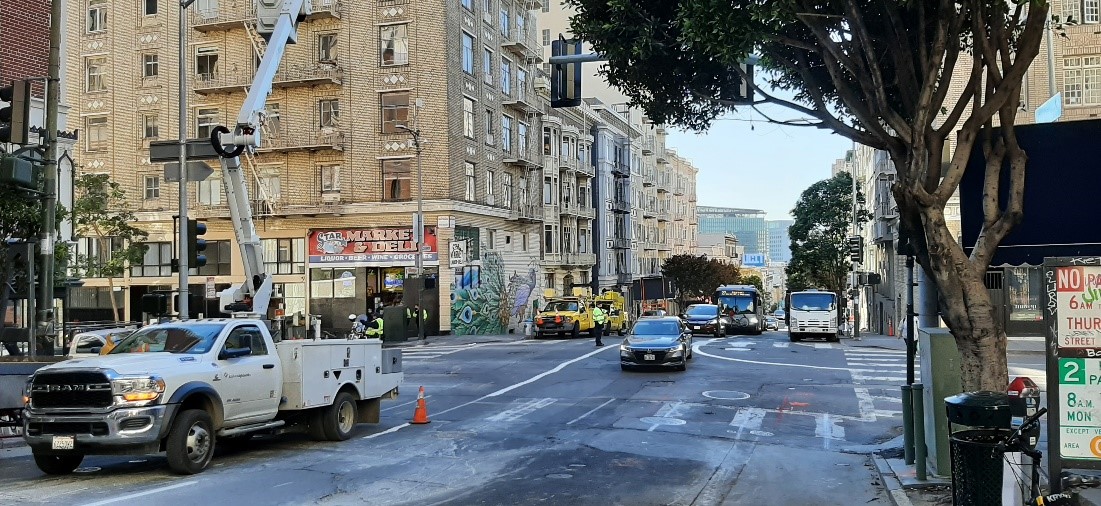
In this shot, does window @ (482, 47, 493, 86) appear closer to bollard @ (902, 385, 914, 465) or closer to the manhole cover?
the manhole cover

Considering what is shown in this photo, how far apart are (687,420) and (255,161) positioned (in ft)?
117

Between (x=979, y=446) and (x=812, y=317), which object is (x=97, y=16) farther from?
(x=979, y=446)

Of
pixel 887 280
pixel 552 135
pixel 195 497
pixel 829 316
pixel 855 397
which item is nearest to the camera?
pixel 195 497

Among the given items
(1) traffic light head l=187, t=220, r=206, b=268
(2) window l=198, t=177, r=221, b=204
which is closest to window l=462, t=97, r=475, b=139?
(2) window l=198, t=177, r=221, b=204

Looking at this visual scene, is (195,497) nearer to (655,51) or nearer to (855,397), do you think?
(655,51)

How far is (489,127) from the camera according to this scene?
51875 mm

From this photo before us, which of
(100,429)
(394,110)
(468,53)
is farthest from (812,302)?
(100,429)

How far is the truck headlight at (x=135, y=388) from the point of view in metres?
11.2

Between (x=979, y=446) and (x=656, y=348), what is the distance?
54.7ft

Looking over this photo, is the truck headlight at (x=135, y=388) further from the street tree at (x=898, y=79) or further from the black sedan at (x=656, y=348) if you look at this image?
the black sedan at (x=656, y=348)

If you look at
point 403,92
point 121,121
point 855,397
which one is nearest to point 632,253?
point 403,92

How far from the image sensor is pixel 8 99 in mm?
13211

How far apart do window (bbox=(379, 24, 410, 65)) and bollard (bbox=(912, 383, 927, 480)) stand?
1525 inches

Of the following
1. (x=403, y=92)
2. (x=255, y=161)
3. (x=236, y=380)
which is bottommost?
(x=236, y=380)
